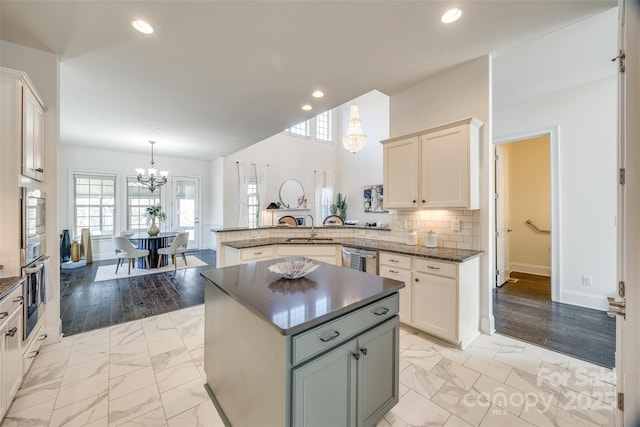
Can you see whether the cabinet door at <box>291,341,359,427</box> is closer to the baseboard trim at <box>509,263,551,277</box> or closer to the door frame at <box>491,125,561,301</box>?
the door frame at <box>491,125,561,301</box>

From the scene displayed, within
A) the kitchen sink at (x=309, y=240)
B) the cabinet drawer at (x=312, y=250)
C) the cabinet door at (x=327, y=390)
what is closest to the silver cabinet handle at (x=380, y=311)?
the cabinet door at (x=327, y=390)

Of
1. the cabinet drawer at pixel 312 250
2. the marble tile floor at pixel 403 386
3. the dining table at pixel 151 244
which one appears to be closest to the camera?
the marble tile floor at pixel 403 386

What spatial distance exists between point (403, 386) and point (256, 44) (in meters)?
3.09

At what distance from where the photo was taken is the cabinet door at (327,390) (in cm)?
108

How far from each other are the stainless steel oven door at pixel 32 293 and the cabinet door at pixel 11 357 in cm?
12

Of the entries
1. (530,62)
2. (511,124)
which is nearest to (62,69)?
(530,62)

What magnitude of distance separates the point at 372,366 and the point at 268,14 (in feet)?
8.26

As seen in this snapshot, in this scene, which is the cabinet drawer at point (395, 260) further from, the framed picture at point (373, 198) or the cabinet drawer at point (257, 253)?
the framed picture at point (373, 198)

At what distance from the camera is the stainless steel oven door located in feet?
5.94

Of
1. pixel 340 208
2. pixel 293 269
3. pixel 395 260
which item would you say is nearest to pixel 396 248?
pixel 395 260

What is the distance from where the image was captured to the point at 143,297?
12.6 ft

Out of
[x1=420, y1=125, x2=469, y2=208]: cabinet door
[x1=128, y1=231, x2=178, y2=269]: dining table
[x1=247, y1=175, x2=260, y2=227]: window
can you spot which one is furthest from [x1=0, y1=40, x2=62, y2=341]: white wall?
[x1=247, y1=175, x2=260, y2=227]: window

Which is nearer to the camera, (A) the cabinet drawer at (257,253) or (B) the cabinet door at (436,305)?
(B) the cabinet door at (436,305)

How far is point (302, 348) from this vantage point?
108 cm
